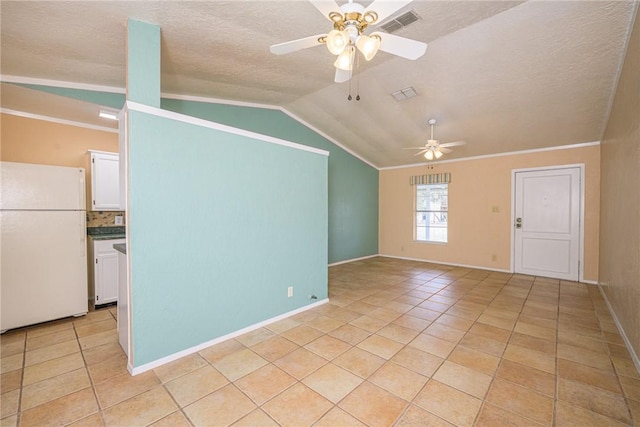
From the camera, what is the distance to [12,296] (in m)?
2.72

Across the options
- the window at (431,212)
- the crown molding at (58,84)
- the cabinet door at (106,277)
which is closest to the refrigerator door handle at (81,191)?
the cabinet door at (106,277)

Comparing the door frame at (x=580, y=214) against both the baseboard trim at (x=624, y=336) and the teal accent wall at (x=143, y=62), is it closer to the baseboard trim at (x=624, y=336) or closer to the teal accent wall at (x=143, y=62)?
the baseboard trim at (x=624, y=336)

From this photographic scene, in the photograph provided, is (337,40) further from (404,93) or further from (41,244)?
(41,244)

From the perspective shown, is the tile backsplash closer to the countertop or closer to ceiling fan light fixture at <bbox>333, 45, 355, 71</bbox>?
the countertop

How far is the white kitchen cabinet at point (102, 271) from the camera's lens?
340cm

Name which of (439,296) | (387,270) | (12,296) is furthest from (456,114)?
(12,296)

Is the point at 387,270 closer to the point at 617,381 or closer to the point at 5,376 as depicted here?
the point at 617,381

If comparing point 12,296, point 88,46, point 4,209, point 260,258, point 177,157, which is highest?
point 88,46

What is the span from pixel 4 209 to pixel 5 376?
5.51ft

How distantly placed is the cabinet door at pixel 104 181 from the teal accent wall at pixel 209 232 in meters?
2.10

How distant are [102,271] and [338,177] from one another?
15.2ft

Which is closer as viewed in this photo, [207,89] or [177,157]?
[177,157]

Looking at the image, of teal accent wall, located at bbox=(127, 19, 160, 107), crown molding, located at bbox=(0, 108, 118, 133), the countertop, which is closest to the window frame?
teal accent wall, located at bbox=(127, 19, 160, 107)

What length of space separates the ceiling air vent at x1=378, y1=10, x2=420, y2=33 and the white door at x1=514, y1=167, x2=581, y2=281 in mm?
4585
